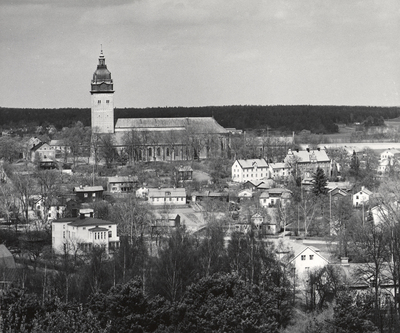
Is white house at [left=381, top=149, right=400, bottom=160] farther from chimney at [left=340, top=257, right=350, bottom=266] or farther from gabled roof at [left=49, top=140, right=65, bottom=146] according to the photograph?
chimney at [left=340, top=257, right=350, bottom=266]

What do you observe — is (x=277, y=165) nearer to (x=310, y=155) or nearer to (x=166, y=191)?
(x=310, y=155)

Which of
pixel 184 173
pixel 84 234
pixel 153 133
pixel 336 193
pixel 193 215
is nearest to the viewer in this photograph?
pixel 84 234

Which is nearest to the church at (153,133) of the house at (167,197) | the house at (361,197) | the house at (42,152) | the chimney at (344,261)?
the house at (42,152)

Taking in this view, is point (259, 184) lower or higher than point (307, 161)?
lower

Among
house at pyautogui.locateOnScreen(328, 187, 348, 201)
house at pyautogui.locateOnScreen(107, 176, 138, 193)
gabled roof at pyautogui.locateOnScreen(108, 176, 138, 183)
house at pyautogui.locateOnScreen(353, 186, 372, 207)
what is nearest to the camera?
house at pyautogui.locateOnScreen(353, 186, 372, 207)

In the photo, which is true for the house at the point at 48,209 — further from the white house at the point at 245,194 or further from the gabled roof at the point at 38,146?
the gabled roof at the point at 38,146

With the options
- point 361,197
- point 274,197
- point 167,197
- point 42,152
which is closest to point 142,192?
point 167,197

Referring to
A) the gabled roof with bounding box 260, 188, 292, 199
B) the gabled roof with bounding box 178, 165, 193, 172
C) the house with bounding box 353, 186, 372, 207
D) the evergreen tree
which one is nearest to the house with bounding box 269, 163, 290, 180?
the gabled roof with bounding box 178, 165, 193, 172
